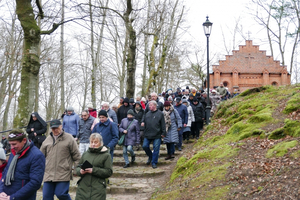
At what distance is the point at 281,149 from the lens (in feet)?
17.2

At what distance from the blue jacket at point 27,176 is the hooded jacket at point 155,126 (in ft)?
15.8

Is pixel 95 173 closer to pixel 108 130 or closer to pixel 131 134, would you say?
pixel 108 130

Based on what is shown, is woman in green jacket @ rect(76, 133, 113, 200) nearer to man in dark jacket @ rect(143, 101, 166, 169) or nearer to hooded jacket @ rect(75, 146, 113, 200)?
hooded jacket @ rect(75, 146, 113, 200)

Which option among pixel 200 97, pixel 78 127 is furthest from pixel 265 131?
pixel 200 97

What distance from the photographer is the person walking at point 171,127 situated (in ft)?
29.6

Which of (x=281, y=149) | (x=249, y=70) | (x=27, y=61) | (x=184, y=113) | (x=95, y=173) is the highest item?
→ (x=249, y=70)

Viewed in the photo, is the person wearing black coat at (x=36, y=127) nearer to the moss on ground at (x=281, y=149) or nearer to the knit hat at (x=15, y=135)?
the knit hat at (x=15, y=135)

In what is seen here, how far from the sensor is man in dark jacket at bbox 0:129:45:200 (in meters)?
3.65

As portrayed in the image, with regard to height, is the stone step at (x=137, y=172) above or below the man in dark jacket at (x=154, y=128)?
below

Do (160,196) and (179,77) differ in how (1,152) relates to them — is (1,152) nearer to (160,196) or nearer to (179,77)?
(160,196)

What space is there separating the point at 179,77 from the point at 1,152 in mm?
36507

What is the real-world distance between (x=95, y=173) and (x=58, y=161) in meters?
0.92

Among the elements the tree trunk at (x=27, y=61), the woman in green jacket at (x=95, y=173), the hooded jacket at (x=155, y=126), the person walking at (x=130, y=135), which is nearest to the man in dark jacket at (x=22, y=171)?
the woman in green jacket at (x=95, y=173)

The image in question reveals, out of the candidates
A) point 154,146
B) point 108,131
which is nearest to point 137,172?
point 154,146
